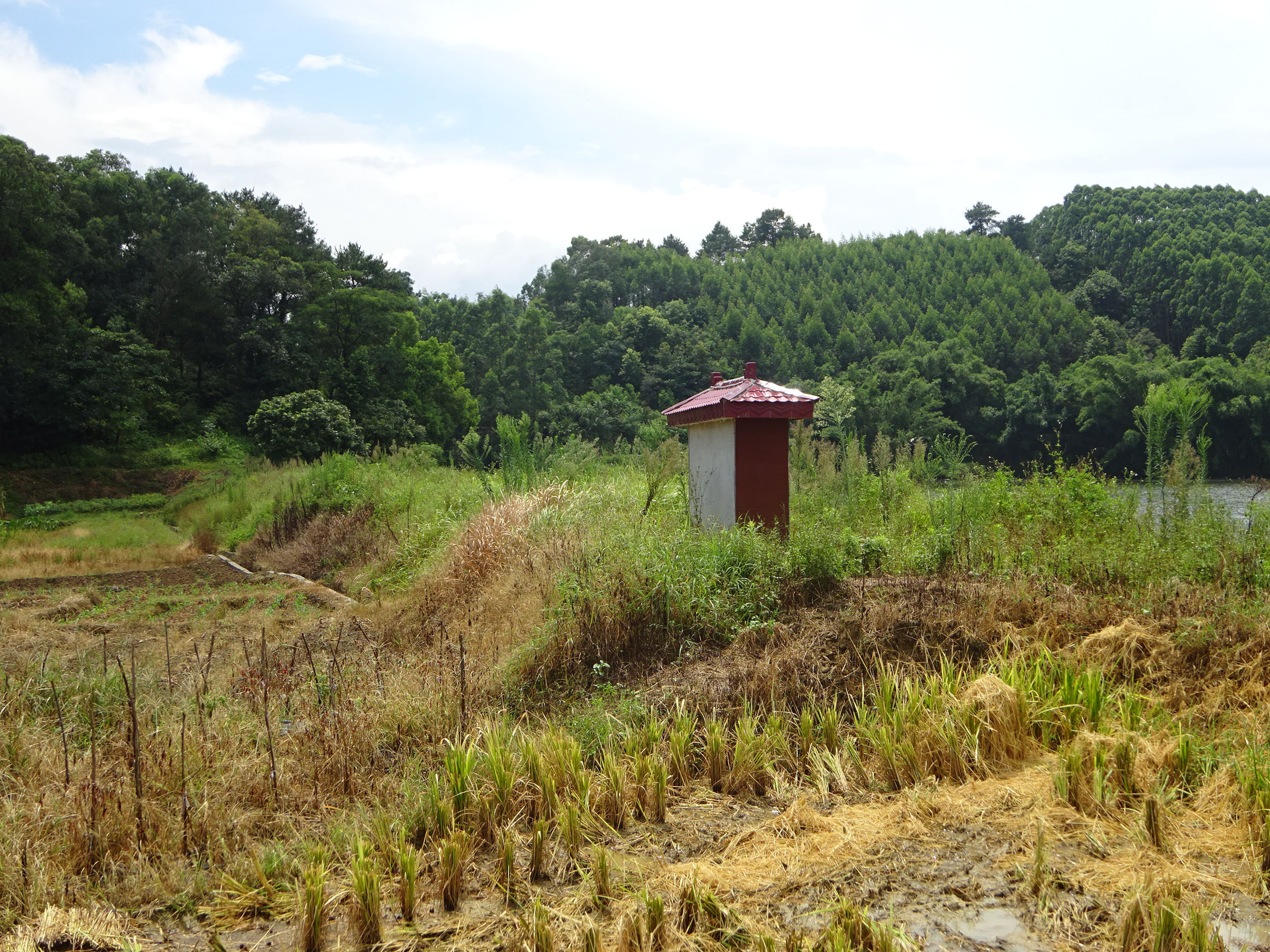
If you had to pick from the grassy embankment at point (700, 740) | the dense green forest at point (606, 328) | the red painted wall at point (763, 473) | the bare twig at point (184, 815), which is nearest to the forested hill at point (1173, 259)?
the dense green forest at point (606, 328)

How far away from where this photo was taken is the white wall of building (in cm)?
718

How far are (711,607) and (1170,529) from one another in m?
3.87

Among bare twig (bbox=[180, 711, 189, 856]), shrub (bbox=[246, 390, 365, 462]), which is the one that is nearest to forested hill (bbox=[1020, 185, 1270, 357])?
shrub (bbox=[246, 390, 365, 462])

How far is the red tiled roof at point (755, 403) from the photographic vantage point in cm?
700

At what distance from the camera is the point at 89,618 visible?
8.23 meters

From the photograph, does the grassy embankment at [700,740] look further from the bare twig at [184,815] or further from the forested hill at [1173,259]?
the forested hill at [1173,259]

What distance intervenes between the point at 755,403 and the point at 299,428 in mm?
20811

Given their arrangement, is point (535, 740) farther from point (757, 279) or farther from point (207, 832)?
point (757, 279)

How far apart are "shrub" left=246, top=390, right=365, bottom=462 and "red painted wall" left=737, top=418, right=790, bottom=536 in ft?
64.4

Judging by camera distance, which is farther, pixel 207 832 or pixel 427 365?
pixel 427 365

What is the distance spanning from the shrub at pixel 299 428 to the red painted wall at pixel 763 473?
19.6 meters

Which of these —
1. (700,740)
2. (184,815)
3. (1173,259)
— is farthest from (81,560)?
(1173,259)

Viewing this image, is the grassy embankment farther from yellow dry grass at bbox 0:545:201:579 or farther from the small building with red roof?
yellow dry grass at bbox 0:545:201:579

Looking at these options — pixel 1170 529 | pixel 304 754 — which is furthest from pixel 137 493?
pixel 1170 529
